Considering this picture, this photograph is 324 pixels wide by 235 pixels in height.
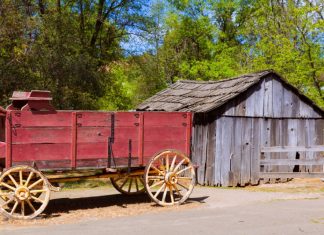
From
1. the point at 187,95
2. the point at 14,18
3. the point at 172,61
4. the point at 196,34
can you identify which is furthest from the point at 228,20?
the point at 14,18

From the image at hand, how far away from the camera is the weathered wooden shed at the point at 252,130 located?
1520 cm

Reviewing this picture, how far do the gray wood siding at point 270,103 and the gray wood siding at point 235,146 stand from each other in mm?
236

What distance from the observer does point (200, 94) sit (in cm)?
1752

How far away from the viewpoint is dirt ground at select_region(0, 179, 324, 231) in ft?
30.1

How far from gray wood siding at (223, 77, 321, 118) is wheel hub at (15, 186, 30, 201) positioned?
824 cm

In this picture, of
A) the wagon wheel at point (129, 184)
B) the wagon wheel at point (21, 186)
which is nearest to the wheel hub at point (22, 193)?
the wagon wheel at point (21, 186)

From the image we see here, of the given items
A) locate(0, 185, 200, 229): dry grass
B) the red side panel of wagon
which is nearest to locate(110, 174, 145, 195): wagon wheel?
locate(0, 185, 200, 229): dry grass

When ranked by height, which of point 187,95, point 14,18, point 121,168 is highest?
point 14,18

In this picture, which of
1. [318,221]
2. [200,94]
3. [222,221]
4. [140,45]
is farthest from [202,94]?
[140,45]

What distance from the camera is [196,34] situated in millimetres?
40312

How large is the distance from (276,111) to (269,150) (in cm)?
175

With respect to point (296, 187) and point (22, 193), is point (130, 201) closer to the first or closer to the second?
point (22, 193)

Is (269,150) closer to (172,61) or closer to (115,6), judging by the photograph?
(115,6)

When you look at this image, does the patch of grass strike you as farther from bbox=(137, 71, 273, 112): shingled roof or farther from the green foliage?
the green foliage
